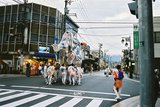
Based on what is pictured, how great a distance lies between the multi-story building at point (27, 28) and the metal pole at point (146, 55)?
39665 millimetres

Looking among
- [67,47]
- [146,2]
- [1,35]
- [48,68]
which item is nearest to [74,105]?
[146,2]

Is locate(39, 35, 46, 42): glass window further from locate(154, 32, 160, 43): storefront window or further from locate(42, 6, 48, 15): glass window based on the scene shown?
locate(154, 32, 160, 43): storefront window

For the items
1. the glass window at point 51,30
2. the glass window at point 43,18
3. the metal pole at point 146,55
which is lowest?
the metal pole at point 146,55

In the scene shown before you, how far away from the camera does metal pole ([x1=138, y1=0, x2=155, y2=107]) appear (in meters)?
4.83

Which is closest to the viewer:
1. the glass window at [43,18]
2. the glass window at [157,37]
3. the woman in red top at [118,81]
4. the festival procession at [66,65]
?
the woman in red top at [118,81]

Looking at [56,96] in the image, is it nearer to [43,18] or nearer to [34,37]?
[34,37]

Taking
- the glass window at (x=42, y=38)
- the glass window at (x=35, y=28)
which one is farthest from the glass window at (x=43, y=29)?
the glass window at (x=35, y=28)

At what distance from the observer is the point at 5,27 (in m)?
47.1

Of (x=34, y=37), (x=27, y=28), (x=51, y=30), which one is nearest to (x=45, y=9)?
(x=51, y=30)

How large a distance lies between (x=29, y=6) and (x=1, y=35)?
7.49 meters

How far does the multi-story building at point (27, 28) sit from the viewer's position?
147 ft

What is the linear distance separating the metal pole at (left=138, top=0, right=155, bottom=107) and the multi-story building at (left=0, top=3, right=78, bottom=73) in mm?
39665

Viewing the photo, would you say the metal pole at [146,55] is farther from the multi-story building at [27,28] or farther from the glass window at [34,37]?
the glass window at [34,37]

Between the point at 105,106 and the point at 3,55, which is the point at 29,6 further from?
the point at 105,106
